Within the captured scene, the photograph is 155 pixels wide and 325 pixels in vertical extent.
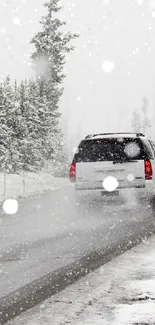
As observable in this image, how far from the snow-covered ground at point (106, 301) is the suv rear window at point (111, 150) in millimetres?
6371

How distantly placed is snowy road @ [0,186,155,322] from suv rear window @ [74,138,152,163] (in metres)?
1.10

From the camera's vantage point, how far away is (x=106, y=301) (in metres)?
5.51

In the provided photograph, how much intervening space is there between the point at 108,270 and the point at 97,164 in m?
6.45

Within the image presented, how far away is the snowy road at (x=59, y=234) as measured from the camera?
7.03m

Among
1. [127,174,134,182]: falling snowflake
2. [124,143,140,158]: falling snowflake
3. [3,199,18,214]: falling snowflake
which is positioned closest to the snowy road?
[3,199,18,214]: falling snowflake

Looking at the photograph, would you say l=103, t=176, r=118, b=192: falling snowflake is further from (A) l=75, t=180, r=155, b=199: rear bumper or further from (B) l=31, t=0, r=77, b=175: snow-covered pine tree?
(B) l=31, t=0, r=77, b=175: snow-covered pine tree

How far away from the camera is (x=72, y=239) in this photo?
934 centimetres

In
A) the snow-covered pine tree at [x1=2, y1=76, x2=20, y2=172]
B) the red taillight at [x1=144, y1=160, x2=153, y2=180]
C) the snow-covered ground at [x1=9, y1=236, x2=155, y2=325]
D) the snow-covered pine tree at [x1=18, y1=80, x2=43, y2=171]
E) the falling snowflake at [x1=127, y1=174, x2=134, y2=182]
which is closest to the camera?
the snow-covered ground at [x1=9, y1=236, x2=155, y2=325]

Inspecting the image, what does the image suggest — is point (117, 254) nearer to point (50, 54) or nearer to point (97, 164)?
point (97, 164)

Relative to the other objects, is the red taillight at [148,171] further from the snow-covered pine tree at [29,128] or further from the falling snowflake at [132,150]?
the snow-covered pine tree at [29,128]

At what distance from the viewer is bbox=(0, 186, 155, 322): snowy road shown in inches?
277

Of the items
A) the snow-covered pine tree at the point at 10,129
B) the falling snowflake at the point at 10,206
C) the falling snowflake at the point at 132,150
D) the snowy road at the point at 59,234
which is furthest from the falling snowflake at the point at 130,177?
the snow-covered pine tree at the point at 10,129

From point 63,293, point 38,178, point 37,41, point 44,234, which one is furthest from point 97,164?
point 37,41

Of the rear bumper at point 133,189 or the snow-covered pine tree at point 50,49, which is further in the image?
the snow-covered pine tree at point 50,49
